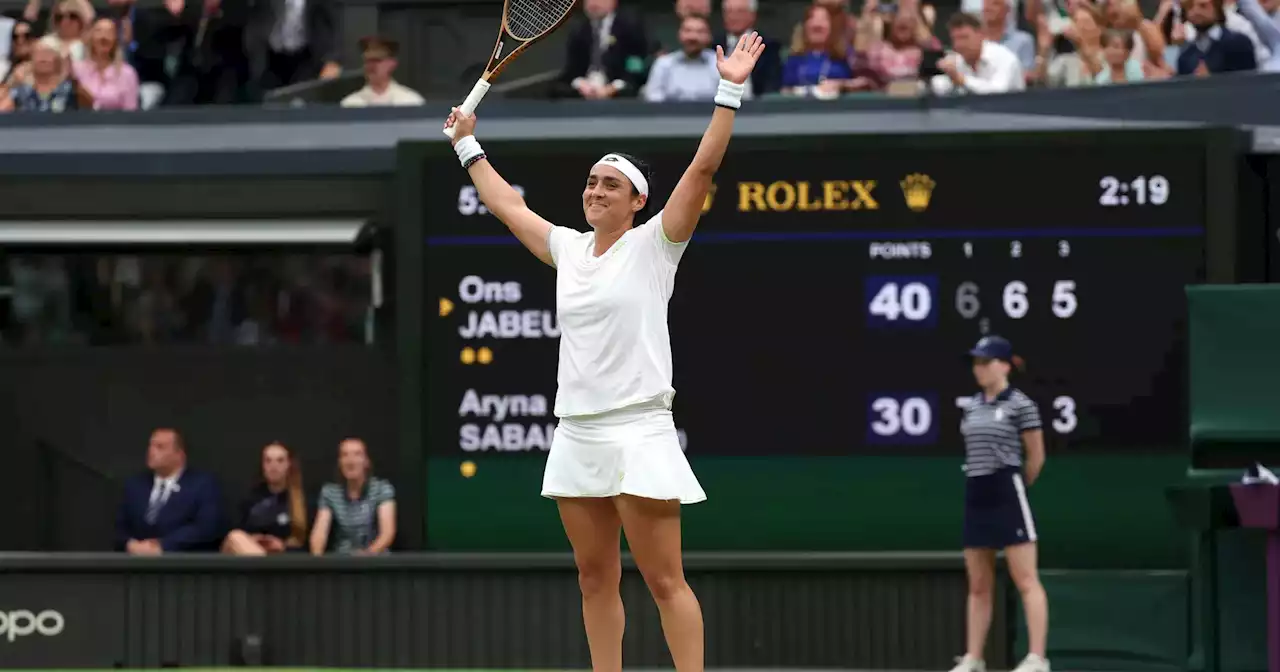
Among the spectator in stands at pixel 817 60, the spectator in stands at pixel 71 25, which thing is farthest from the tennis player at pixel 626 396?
the spectator in stands at pixel 71 25

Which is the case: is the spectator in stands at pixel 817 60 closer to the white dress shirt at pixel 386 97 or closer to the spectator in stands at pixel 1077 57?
the spectator in stands at pixel 1077 57

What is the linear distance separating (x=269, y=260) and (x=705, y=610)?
9.80 feet

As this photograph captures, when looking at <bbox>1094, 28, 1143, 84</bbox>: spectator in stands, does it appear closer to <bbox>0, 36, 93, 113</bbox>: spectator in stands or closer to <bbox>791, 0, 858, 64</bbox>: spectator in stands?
<bbox>791, 0, 858, 64</bbox>: spectator in stands

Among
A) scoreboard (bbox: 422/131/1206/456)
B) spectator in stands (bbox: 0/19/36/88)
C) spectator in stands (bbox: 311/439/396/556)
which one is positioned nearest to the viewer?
scoreboard (bbox: 422/131/1206/456)

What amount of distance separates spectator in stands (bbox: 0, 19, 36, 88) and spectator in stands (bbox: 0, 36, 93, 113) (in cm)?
18

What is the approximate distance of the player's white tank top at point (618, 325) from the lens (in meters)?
5.89

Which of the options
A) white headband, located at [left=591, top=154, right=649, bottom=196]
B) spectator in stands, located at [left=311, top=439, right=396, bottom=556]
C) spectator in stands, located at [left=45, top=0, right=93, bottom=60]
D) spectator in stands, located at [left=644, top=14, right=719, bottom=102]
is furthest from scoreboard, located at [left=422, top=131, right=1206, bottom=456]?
white headband, located at [left=591, top=154, right=649, bottom=196]

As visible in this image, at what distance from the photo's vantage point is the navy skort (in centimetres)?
933

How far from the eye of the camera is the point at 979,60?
11664mm

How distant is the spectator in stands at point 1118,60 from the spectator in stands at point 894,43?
1004mm

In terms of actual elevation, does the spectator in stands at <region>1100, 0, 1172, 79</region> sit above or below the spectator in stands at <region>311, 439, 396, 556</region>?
above

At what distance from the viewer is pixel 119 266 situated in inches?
444

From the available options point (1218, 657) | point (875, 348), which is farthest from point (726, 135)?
point (875, 348)

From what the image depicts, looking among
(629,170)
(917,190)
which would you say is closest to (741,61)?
(629,170)
